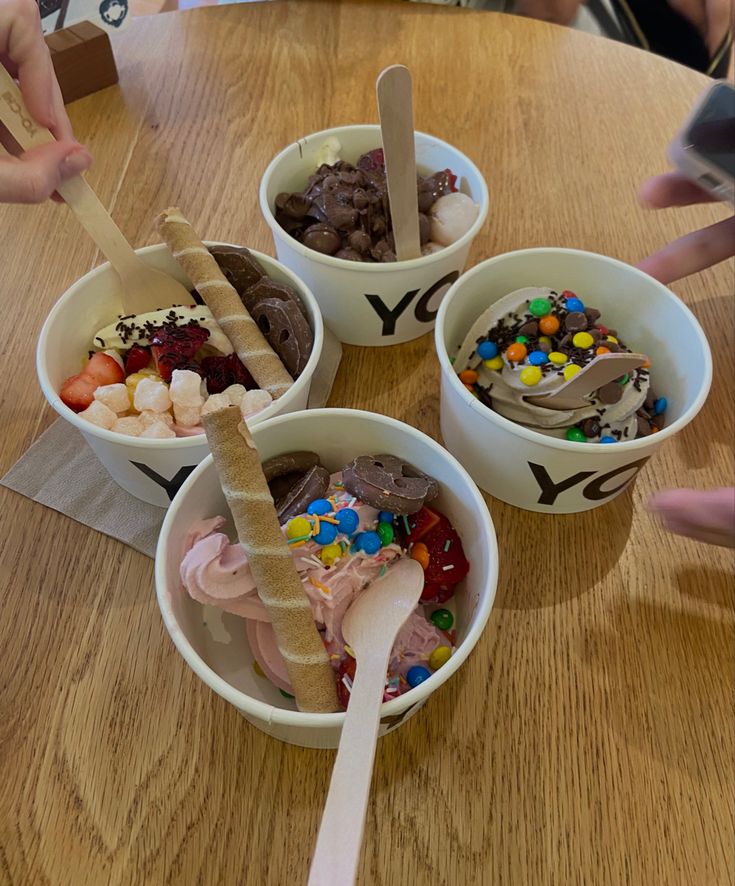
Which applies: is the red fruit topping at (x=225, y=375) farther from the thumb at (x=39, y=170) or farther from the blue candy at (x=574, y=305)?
the blue candy at (x=574, y=305)

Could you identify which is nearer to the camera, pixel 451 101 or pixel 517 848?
pixel 517 848

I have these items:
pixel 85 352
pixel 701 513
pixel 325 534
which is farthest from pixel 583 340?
pixel 85 352

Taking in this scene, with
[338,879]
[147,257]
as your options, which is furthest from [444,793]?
[147,257]

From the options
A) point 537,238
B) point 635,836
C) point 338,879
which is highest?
point 338,879

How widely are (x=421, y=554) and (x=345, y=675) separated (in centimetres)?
14

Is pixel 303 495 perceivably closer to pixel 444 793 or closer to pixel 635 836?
pixel 444 793

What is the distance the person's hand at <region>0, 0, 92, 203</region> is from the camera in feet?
2.45

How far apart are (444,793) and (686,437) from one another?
55 cm

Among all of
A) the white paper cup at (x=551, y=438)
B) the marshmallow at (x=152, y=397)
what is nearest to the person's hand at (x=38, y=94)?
the marshmallow at (x=152, y=397)

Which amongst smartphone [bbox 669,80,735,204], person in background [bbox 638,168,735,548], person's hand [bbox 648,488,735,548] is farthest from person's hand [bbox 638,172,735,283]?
person's hand [bbox 648,488,735,548]

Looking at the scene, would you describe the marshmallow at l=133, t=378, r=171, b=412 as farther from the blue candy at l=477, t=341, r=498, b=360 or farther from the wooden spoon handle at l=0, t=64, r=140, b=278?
the blue candy at l=477, t=341, r=498, b=360

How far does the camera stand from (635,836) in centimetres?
61

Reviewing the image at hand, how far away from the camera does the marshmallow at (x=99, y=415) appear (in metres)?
0.75

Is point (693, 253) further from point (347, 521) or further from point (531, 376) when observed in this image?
point (347, 521)
